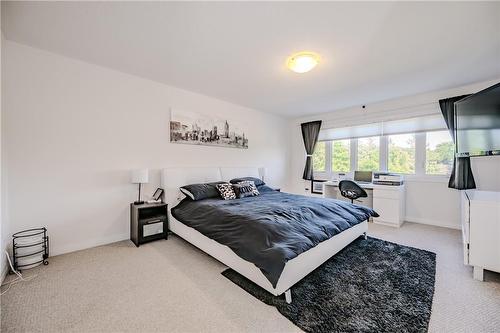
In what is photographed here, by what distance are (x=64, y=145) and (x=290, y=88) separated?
3.37 m

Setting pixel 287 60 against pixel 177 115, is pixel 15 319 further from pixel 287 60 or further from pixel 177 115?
pixel 287 60

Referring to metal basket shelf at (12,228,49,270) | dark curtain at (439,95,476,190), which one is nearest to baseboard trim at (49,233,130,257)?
metal basket shelf at (12,228,49,270)

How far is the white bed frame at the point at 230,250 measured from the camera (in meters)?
1.70

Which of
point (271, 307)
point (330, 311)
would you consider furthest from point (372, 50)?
point (271, 307)

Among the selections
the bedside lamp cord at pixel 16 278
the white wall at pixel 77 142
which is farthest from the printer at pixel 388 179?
the bedside lamp cord at pixel 16 278

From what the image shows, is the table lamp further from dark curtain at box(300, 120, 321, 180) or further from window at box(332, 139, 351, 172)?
window at box(332, 139, 351, 172)

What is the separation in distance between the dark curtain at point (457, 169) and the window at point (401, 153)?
23.4 inches

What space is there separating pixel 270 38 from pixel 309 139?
3.70 meters

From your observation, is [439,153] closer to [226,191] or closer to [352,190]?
[352,190]

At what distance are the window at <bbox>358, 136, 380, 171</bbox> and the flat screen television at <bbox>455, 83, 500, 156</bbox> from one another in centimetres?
163

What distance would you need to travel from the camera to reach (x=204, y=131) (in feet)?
12.9

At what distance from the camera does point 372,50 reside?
233 cm

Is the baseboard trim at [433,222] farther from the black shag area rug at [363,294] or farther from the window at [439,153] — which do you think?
the black shag area rug at [363,294]

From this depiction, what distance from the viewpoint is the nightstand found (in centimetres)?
281
